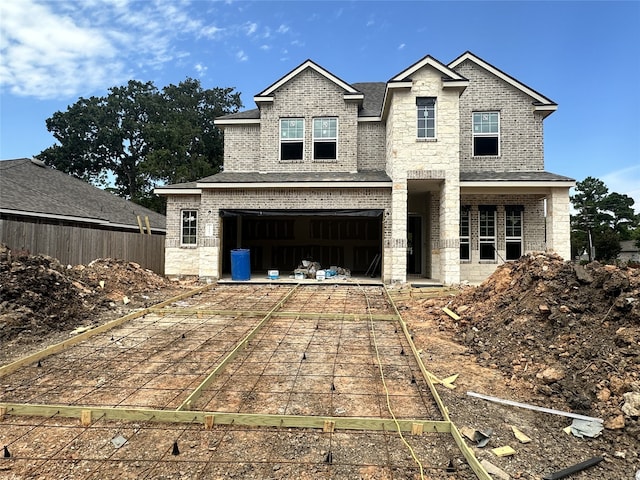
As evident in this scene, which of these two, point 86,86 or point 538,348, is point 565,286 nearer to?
point 538,348

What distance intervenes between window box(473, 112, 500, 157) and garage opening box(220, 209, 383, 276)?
5618 millimetres

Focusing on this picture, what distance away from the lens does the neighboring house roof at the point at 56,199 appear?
47.2ft

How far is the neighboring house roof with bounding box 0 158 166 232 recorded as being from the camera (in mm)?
14383

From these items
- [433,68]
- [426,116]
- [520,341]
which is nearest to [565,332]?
[520,341]

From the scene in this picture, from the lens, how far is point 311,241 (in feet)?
62.4

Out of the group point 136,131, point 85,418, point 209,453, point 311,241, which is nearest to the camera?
point 209,453

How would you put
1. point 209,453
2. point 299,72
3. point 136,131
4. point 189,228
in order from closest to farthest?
point 209,453 < point 189,228 < point 299,72 < point 136,131

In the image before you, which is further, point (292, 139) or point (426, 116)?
point (292, 139)

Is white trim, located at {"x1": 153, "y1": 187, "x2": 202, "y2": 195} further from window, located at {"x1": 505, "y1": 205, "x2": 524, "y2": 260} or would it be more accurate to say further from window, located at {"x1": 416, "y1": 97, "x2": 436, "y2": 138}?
window, located at {"x1": 505, "y1": 205, "x2": 524, "y2": 260}

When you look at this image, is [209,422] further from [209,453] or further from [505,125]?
[505,125]

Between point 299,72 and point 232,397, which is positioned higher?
point 299,72

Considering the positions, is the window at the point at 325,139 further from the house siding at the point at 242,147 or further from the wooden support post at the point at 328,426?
the wooden support post at the point at 328,426

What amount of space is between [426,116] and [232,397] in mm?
11985

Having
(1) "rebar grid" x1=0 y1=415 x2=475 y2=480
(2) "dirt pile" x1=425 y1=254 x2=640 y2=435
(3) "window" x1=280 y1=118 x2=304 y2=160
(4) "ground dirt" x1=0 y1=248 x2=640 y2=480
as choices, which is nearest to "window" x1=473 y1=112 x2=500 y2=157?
(3) "window" x1=280 y1=118 x2=304 y2=160
